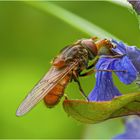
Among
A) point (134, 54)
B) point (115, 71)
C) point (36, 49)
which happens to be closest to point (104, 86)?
point (115, 71)

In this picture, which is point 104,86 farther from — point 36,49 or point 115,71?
point 36,49

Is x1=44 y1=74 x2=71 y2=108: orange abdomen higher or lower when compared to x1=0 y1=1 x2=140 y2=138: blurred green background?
higher

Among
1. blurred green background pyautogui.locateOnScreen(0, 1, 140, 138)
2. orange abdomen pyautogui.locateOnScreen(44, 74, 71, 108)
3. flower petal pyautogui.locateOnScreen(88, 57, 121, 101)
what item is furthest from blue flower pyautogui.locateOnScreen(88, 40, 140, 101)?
blurred green background pyautogui.locateOnScreen(0, 1, 140, 138)

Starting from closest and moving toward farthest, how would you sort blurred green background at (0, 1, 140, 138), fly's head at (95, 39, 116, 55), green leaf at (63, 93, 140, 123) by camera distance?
green leaf at (63, 93, 140, 123), fly's head at (95, 39, 116, 55), blurred green background at (0, 1, 140, 138)

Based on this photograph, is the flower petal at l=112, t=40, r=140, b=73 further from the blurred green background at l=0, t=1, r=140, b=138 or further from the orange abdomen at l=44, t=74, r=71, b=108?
the blurred green background at l=0, t=1, r=140, b=138

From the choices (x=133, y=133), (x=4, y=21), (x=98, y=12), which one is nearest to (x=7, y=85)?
(x=4, y=21)

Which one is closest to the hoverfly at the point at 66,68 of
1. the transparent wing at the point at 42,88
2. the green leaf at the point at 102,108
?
the transparent wing at the point at 42,88

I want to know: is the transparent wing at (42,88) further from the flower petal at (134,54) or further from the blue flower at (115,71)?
the flower petal at (134,54)

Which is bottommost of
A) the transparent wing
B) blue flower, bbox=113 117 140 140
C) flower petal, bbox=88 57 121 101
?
blue flower, bbox=113 117 140 140
